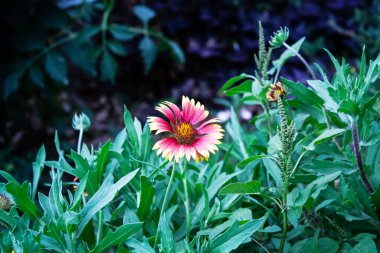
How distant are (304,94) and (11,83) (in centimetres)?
141

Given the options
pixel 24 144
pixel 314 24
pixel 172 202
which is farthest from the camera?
pixel 314 24

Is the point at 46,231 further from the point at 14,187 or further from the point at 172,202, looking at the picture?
the point at 172,202

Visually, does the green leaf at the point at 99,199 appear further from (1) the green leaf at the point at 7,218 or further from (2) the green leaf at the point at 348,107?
(2) the green leaf at the point at 348,107

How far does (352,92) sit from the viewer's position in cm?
92

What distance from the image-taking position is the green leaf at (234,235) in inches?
32.4

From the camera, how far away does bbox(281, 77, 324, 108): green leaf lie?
3.32 ft

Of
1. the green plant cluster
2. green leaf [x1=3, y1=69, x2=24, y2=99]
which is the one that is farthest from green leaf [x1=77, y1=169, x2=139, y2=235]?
green leaf [x1=3, y1=69, x2=24, y2=99]

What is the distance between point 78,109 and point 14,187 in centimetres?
180

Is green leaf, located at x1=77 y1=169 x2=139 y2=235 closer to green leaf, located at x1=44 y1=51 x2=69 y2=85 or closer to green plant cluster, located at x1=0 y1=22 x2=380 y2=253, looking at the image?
green plant cluster, located at x1=0 y1=22 x2=380 y2=253

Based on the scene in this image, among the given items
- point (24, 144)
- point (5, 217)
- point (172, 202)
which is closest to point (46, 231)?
point (5, 217)

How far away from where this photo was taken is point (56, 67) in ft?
7.01

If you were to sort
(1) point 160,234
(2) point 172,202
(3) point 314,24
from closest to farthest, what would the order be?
(1) point 160,234 < (2) point 172,202 < (3) point 314,24

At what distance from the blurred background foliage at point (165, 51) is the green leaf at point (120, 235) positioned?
62.4 inches

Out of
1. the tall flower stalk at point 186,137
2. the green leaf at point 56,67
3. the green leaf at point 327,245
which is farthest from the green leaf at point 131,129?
the green leaf at point 56,67
